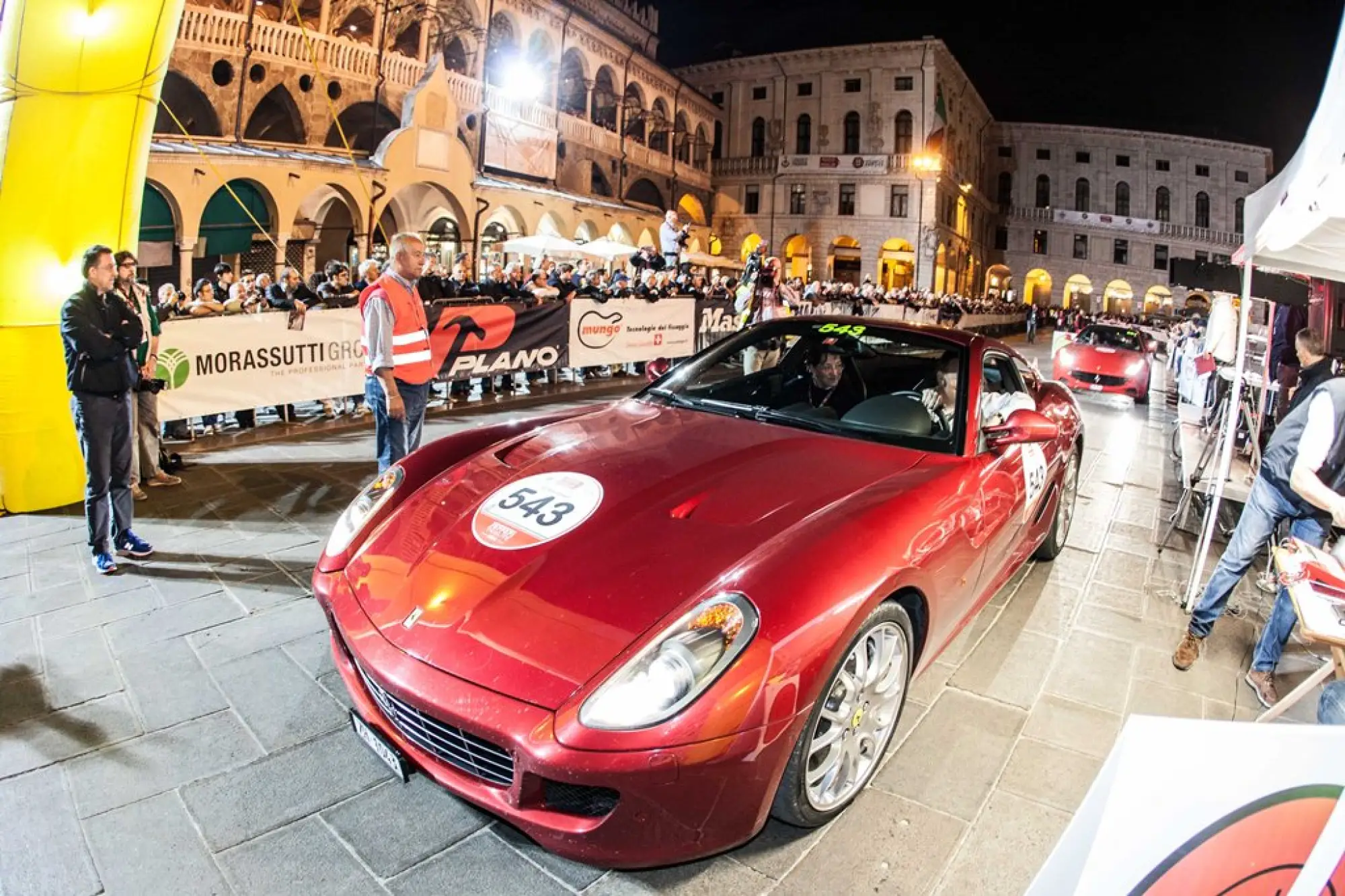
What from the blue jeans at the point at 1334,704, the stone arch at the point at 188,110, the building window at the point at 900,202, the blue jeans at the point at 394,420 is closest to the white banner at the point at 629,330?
the blue jeans at the point at 394,420

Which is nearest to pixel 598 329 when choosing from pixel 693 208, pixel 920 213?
pixel 693 208

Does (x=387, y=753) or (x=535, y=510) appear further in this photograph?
(x=535, y=510)

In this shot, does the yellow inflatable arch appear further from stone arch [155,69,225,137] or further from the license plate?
stone arch [155,69,225,137]

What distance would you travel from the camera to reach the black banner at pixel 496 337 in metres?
9.20

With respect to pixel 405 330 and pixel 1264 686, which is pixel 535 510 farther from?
pixel 1264 686

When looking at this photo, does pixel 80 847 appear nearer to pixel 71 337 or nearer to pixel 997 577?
pixel 71 337

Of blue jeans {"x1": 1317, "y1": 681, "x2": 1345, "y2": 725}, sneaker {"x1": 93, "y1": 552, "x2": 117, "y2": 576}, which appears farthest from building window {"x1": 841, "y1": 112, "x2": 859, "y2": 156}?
blue jeans {"x1": 1317, "y1": 681, "x2": 1345, "y2": 725}

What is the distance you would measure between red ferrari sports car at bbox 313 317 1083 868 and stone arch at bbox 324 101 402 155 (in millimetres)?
18777

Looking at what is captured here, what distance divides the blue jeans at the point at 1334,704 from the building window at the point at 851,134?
47.6 meters

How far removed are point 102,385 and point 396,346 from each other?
1.63 m

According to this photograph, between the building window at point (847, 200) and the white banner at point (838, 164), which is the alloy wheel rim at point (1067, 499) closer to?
the building window at point (847, 200)

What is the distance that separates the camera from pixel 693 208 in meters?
37.8

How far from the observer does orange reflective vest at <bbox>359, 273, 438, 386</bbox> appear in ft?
16.7

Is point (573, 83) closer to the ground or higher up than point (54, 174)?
higher up
